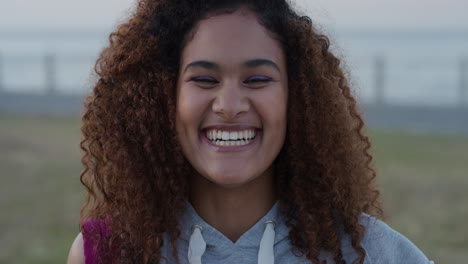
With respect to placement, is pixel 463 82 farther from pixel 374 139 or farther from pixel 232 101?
pixel 232 101

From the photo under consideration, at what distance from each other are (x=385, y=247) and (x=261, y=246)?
1.21ft

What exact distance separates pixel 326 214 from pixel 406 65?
15866mm

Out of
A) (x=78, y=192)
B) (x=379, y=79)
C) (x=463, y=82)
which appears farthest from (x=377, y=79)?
(x=78, y=192)

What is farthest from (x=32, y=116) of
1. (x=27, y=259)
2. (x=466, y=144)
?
(x=27, y=259)

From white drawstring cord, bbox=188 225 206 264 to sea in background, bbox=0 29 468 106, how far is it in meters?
12.6

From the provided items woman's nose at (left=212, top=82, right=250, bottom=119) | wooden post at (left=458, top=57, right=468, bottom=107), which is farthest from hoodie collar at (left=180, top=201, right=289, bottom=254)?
wooden post at (left=458, top=57, right=468, bottom=107)

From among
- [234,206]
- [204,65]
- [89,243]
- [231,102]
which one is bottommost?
[89,243]

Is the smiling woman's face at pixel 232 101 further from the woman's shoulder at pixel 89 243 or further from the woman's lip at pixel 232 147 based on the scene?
the woman's shoulder at pixel 89 243

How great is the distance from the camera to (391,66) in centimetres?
1791

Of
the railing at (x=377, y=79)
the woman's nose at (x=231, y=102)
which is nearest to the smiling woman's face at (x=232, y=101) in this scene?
the woman's nose at (x=231, y=102)

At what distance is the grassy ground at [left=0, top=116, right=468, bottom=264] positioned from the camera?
6.79 m

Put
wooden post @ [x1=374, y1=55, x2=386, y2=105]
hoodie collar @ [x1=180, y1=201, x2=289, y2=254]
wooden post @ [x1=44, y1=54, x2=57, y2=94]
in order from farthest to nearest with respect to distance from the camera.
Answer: wooden post @ [x1=44, y1=54, x2=57, y2=94]
wooden post @ [x1=374, y1=55, x2=386, y2=105]
hoodie collar @ [x1=180, y1=201, x2=289, y2=254]

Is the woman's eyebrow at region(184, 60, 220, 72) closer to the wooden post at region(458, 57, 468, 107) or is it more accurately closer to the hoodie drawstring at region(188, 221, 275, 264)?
the hoodie drawstring at region(188, 221, 275, 264)

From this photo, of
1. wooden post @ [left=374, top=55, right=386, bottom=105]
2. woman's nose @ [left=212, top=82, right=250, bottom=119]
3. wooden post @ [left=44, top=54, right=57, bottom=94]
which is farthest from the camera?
wooden post @ [left=44, top=54, right=57, bottom=94]
